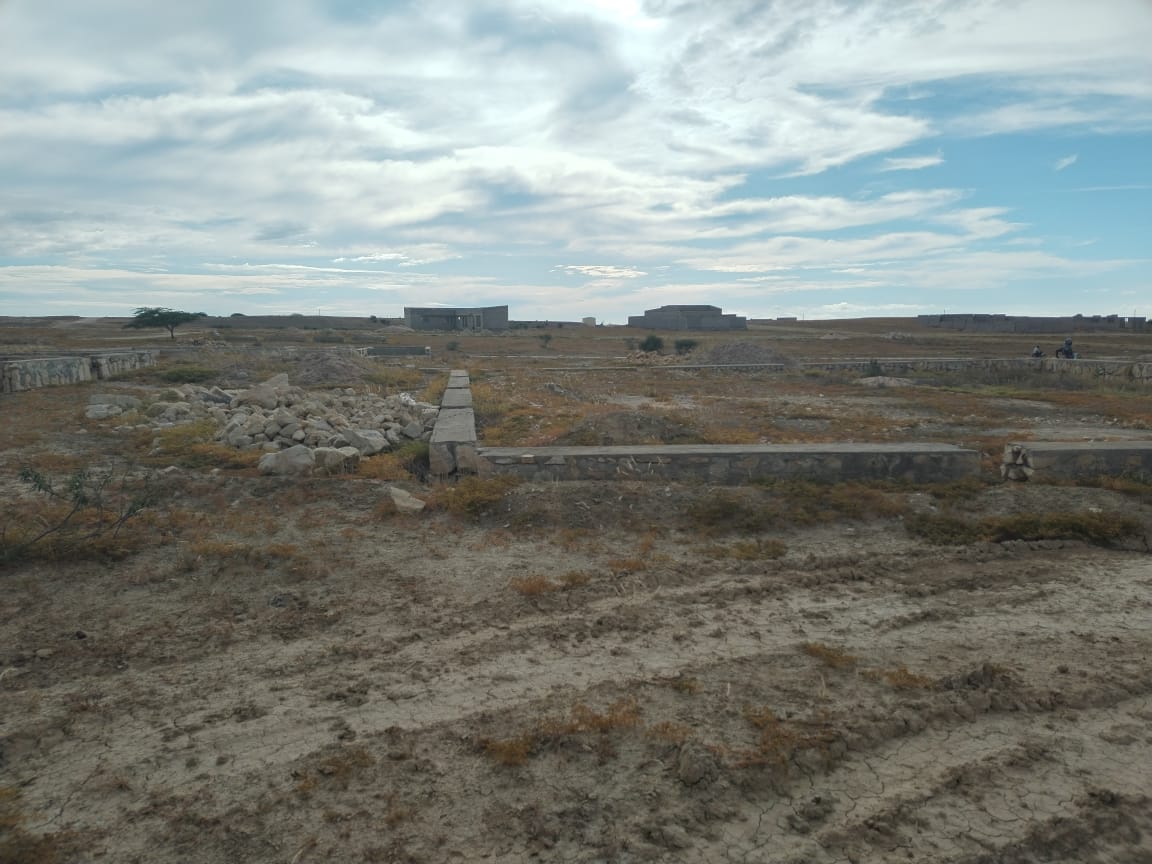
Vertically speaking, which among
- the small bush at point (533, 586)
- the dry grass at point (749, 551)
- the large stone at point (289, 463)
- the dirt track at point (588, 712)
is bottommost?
the dirt track at point (588, 712)

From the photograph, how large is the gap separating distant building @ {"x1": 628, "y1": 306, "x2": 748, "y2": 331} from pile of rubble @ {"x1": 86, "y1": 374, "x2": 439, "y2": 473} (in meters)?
53.9

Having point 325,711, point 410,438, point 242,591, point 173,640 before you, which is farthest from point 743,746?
point 410,438

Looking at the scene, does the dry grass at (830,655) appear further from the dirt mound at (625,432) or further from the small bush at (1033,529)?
the dirt mound at (625,432)

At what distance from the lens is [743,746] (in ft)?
10.0

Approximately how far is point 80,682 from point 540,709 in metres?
2.40

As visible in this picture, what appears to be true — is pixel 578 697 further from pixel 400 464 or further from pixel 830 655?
pixel 400 464

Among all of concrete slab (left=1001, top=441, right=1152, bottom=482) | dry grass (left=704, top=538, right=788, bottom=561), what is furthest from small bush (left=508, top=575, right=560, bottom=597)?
concrete slab (left=1001, top=441, right=1152, bottom=482)

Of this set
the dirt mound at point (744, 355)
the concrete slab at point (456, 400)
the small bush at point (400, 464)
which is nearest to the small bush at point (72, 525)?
the small bush at point (400, 464)

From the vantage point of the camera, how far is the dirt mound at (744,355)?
97.2ft

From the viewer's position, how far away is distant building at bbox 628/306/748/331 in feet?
223

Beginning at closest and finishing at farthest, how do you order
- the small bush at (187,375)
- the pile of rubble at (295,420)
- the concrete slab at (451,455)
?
the concrete slab at (451,455) → the pile of rubble at (295,420) → the small bush at (187,375)

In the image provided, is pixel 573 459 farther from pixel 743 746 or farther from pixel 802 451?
pixel 743 746

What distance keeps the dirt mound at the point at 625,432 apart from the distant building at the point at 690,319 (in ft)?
190

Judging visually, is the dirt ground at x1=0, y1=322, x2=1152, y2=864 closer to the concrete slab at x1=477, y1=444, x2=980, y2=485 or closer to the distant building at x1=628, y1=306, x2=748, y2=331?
the concrete slab at x1=477, y1=444, x2=980, y2=485
